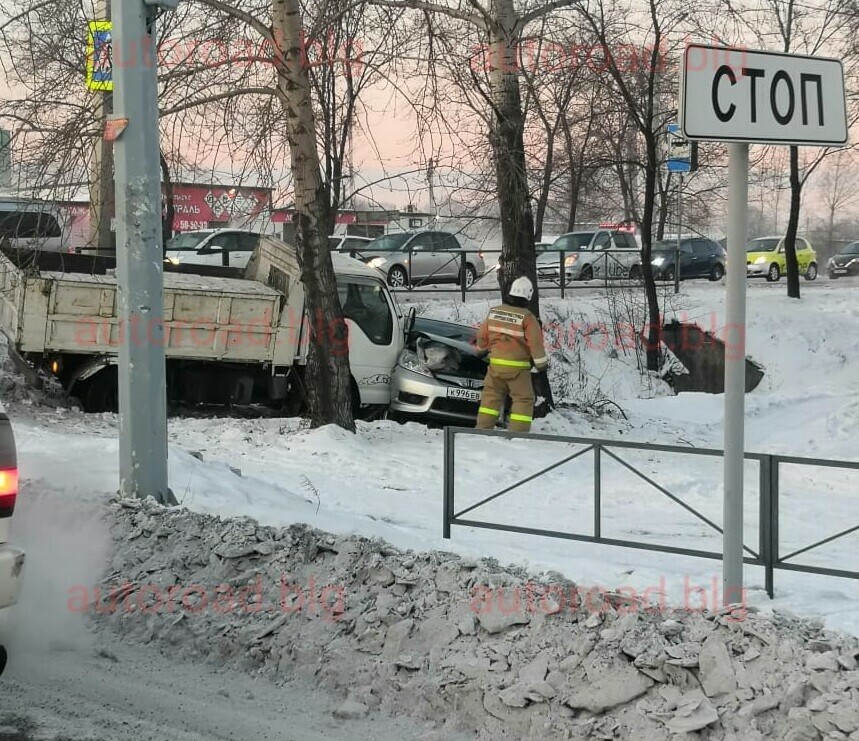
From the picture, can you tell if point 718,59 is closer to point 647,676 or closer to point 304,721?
point 647,676

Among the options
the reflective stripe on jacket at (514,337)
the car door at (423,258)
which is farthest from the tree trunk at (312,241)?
the car door at (423,258)

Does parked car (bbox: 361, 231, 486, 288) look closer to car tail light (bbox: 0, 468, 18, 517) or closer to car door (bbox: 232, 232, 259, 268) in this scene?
car door (bbox: 232, 232, 259, 268)

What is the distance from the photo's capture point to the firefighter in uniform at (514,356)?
11.7 metres

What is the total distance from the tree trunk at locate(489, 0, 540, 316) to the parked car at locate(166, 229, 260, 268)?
32.4 feet

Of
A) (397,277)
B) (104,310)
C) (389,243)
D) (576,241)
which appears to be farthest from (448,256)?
(104,310)

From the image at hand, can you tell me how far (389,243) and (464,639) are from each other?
22.0 meters

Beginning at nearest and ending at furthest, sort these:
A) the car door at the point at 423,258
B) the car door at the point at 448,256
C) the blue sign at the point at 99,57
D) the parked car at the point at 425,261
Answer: the blue sign at the point at 99,57 < the car door at the point at 448,256 < the parked car at the point at 425,261 < the car door at the point at 423,258

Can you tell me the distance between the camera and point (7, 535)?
409 centimetres

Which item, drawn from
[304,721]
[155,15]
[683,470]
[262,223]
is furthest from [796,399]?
[304,721]

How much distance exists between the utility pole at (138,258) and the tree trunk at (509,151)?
21.6ft

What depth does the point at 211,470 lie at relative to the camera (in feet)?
28.2

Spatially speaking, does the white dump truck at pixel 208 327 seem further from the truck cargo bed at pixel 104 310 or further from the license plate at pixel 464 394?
the license plate at pixel 464 394

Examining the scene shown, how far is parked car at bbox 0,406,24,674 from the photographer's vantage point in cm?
402

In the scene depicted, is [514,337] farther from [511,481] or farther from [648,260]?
[648,260]
